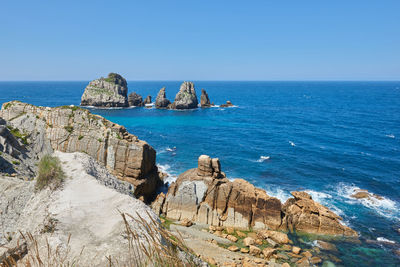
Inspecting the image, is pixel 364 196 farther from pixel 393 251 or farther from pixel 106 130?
pixel 106 130

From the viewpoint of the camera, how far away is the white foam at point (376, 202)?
3675 cm

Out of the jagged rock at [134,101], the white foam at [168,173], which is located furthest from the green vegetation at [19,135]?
the jagged rock at [134,101]

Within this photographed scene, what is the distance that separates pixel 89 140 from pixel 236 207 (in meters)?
25.9

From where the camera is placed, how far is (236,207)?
33875mm

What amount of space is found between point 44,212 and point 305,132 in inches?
3349

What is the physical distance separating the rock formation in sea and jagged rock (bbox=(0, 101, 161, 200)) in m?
5.77

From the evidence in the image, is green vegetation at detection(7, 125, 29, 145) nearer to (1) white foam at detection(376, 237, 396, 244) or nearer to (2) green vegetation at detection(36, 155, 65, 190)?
(2) green vegetation at detection(36, 155, 65, 190)

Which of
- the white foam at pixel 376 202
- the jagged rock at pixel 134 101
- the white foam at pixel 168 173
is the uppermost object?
the jagged rock at pixel 134 101

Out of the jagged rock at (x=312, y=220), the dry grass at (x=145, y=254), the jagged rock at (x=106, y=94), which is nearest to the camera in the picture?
the dry grass at (x=145, y=254)

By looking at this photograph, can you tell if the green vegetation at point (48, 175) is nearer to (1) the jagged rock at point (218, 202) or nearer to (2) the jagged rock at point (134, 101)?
(1) the jagged rock at point (218, 202)

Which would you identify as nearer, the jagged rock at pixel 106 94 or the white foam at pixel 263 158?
the white foam at pixel 263 158

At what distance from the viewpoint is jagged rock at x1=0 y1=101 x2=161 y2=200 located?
3734 cm

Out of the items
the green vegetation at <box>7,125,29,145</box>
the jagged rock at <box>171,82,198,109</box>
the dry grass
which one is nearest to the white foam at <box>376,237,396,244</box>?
the dry grass

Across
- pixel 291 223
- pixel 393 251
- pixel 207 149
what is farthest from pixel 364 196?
pixel 207 149
